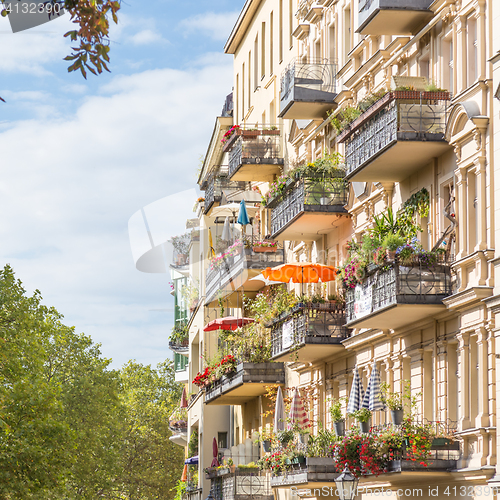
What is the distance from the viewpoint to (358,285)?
71.4 feet

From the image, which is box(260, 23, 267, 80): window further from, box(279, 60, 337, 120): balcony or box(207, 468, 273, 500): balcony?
box(207, 468, 273, 500): balcony

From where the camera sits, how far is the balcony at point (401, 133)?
64.1ft

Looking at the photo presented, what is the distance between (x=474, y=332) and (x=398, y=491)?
472 cm

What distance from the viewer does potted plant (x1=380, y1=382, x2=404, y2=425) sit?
64.1 feet

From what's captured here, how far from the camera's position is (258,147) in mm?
34750

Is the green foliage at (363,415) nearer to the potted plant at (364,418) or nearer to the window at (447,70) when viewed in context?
the potted plant at (364,418)

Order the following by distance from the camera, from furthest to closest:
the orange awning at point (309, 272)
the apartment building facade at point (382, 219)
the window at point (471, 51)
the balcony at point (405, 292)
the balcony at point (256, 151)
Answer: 1. the balcony at point (256, 151)
2. the orange awning at point (309, 272)
3. the balcony at point (405, 292)
4. the window at point (471, 51)
5. the apartment building facade at point (382, 219)

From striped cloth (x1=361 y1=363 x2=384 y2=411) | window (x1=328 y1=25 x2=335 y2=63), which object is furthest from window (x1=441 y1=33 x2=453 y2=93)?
window (x1=328 y1=25 x2=335 y2=63)

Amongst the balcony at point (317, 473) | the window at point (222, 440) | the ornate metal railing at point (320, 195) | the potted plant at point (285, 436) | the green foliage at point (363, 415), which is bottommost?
the window at point (222, 440)

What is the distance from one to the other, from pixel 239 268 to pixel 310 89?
27.0 feet

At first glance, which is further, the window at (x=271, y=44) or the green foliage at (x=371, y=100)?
the window at (x=271, y=44)

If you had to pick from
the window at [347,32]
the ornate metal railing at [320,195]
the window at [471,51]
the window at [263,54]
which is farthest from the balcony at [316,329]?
the window at [263,54]

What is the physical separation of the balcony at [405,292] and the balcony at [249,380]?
1137 centimetres

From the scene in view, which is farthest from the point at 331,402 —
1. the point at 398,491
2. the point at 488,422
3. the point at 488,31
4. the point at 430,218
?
the point at 488,31
